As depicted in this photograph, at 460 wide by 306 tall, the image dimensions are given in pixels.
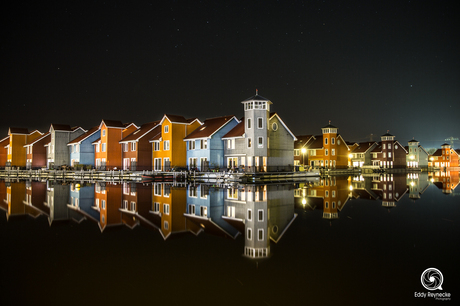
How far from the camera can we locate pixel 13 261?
959 centimetres

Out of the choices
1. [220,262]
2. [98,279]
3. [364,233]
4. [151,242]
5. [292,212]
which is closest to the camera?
[98,279]

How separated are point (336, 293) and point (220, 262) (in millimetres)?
3230

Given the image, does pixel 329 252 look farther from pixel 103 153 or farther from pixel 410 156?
pixel 410 156

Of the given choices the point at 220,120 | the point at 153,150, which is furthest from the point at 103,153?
the point at 220,120

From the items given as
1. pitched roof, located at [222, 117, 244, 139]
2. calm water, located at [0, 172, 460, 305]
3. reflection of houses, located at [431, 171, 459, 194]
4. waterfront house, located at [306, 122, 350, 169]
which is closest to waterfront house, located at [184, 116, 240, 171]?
pitched roof, located at [222, 117, 244, 139]

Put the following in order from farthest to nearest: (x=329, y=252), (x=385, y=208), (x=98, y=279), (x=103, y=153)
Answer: (x=103, y=153) < (x=385, y=208) < (x=329, y=252) < (x=98, y=279)

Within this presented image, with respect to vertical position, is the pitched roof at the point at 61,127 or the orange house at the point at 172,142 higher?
the pitched roof at the point at 61,127

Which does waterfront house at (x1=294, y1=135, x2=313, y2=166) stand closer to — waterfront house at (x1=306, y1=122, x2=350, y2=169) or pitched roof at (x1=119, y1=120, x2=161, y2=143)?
waterfront house at (x1=306, y1=122, x2=350, y2=169)

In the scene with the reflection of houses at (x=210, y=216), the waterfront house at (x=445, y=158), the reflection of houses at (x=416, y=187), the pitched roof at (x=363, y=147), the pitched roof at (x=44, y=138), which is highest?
the pitched roof at (x=44, y=138)

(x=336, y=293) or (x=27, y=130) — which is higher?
(x=27, y=130)

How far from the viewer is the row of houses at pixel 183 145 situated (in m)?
46.9

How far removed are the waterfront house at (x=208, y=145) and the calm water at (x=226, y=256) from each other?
31564mm

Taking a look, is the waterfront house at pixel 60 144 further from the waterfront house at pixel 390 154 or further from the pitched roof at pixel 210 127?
the waterfront house at pixel 390 154

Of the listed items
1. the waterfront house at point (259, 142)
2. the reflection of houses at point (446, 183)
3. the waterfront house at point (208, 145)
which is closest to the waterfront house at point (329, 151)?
the reflection of houses at point (446, 183)
